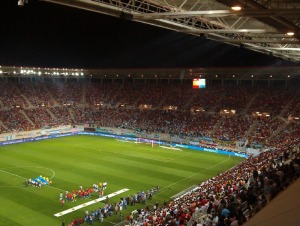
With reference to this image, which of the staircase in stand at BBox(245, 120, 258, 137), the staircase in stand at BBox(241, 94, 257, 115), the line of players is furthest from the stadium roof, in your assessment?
the staircase in stand at BBox(241, 94, 257, 115)

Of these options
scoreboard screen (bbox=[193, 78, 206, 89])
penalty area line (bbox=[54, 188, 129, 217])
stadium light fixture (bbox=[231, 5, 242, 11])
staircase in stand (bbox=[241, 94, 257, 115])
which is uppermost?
stadium light fixture (bbox=[231, 5, 242, 11])

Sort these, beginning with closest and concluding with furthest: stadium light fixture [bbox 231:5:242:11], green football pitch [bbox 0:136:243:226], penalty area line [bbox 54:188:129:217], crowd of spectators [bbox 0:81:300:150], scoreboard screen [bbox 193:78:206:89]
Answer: stadium light fixture [bbox 231:5:242:11] < penalty area line [bbox 54:188:129:217] < green football pitch [bbox 0:136:243:226] < crowd of spectators [bbox 0:81:300:150] < scoreboard screen [bbox 193:78:206:89]

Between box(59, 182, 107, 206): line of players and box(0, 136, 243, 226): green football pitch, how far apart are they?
453mm

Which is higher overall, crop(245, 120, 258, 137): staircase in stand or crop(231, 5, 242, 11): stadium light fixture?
crop(231, 5, 242, 11): stadium light fixture

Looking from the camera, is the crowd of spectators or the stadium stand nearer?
the stadium stand

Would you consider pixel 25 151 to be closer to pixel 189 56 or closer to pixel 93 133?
pixel 93 133

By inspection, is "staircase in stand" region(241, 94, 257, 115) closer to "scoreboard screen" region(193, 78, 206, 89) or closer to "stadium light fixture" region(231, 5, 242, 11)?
"scoreboard screen" region(193, 78, 206, 89)

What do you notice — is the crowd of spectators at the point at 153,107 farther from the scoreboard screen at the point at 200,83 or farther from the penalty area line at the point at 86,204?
the penalty area line at the point at 86,204

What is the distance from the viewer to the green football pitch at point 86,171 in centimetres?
2378

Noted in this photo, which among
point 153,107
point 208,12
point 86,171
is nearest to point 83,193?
point 86,171

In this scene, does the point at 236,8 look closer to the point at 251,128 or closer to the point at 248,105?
the point at 251,128

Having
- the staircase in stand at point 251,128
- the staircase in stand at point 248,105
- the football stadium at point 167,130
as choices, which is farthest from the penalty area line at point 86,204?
the staircase in stand at point 248,105

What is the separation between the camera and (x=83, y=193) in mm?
25984

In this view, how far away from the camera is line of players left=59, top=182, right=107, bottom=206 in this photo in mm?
25083
